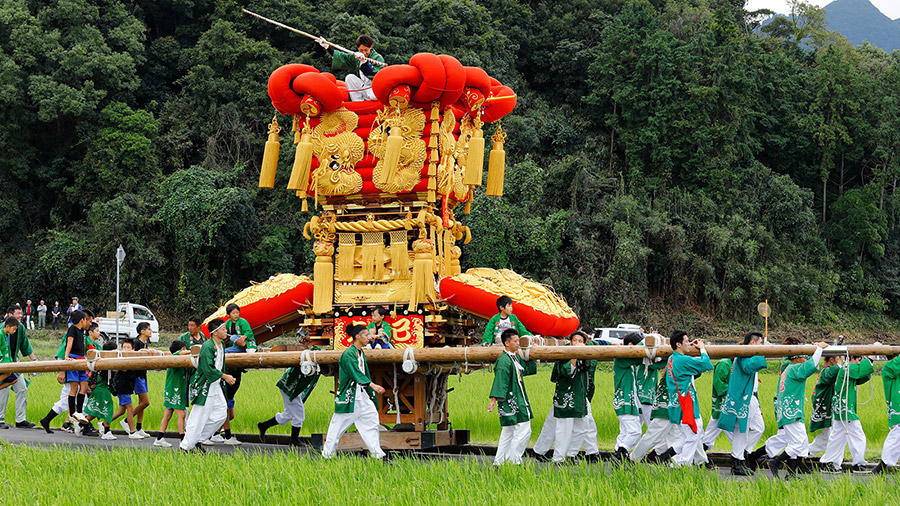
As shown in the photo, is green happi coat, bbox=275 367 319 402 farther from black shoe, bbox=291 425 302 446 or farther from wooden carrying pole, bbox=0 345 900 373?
wooden carrying pole, bbox=0 345 900 373

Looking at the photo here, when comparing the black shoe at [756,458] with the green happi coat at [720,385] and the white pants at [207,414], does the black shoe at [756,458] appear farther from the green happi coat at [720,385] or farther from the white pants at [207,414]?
the white pants at [207,414]

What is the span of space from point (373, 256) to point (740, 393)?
15.0ft

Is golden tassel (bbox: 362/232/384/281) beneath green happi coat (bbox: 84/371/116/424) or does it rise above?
above

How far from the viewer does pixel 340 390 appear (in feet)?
32.0

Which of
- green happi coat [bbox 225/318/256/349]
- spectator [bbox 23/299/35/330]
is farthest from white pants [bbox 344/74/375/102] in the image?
spectator [bbox 23/299/35/330]

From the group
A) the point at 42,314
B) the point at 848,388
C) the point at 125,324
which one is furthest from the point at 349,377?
the point at 42,314

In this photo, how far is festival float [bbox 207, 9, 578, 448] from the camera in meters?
11.0

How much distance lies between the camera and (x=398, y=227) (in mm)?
11266

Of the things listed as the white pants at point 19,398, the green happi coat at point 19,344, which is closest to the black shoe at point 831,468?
the green happi coat at point 19,344

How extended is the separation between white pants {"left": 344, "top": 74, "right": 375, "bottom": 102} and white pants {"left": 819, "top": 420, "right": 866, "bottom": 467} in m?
6.78

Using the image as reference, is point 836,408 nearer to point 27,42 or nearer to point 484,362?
point 484,362

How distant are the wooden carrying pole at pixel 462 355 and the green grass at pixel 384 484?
1372 mm

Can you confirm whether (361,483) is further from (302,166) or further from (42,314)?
(42,314)

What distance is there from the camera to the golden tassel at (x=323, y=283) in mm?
11445
